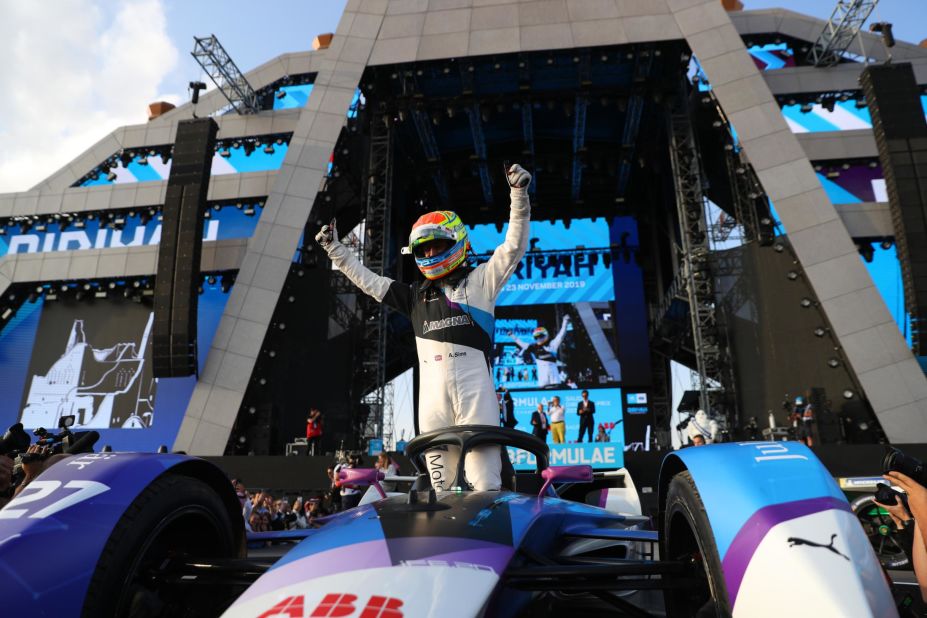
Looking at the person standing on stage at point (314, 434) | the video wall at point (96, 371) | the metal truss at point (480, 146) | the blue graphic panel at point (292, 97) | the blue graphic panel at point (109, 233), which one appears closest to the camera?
the person standing on stage at point (314, 434)

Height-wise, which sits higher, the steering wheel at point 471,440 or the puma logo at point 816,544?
the steering wheel at point 471,440

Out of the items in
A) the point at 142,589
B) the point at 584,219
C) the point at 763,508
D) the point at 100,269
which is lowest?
the point at 142,589

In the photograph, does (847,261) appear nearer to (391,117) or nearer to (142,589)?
(391,117)

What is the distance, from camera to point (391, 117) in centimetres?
1900

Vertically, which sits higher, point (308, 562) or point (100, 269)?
point (100, 269)

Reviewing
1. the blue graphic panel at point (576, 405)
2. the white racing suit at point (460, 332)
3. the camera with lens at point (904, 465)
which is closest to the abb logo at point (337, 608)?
the camera with lens at point (904, 465)

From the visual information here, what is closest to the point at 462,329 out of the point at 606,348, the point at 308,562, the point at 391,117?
the point at 308,562

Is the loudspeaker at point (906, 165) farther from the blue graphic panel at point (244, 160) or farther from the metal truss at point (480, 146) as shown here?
the blue graphic panel at point (244, 160)

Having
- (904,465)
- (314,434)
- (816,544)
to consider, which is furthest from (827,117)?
(816,544)

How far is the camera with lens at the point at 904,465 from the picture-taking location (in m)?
2.21

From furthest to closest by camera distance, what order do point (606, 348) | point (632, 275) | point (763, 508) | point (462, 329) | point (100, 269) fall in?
point (632, 275)
point (606, 348)
point (100, 269)
point (462, 329)
point (763, 508)

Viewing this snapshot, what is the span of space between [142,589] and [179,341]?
15961mm

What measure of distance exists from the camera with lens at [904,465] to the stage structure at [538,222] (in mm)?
13285

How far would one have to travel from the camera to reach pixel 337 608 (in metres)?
1.54
